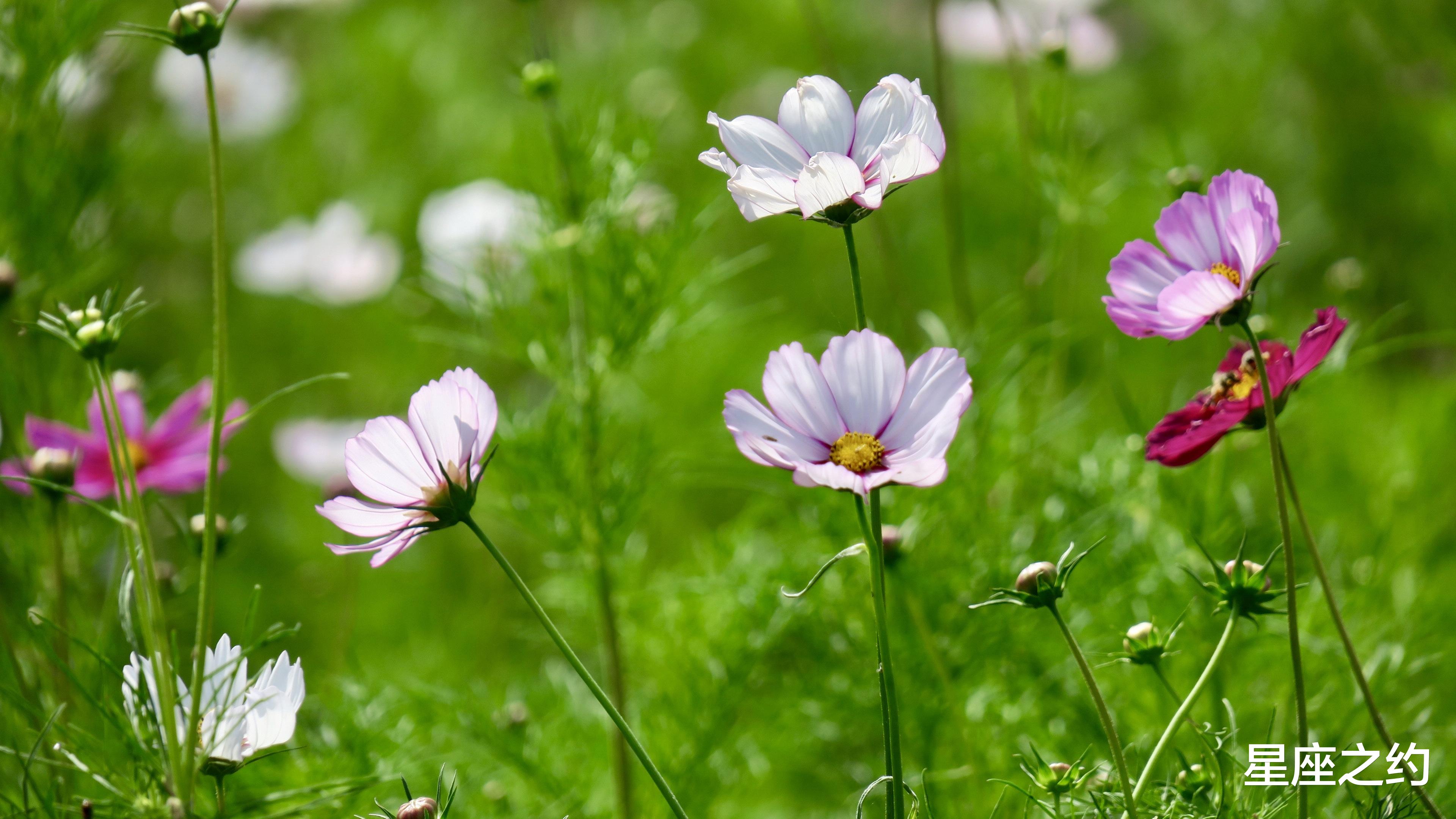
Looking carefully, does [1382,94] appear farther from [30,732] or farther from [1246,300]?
[30,732]

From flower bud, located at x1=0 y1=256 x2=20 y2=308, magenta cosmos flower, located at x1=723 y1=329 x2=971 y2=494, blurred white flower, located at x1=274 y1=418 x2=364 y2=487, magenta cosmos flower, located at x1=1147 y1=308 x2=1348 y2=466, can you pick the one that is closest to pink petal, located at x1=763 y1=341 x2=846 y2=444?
magenta cosmos flower, located at x1=723 y1=329 x2=971 y2=494

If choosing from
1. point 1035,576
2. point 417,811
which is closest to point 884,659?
point 1035,576

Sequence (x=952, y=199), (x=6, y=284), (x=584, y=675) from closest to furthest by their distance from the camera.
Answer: (x=584, y=675) < (x=6, y=284) < (x=952, y=199)

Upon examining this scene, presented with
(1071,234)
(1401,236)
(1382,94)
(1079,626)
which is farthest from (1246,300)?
(1382,94)

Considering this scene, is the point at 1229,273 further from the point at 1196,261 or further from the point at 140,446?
the point at 140,446

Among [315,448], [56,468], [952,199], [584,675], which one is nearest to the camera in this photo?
[584,675]

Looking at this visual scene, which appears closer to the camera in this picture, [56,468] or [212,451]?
[212,451]
